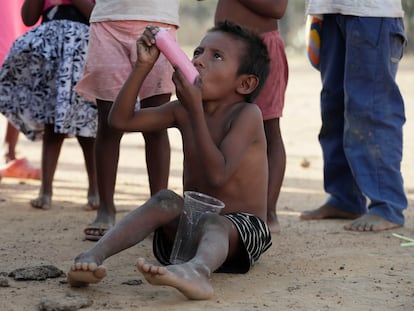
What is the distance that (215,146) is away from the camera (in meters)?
3.54

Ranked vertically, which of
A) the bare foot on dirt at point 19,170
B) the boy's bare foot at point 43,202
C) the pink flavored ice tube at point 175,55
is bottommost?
the bare foot on dirt at point 19,170

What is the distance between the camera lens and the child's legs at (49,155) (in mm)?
5547

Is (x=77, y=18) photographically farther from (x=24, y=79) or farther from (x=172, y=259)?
(x=172, y=259)

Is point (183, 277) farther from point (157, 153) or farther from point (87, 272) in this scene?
point (157, 153)

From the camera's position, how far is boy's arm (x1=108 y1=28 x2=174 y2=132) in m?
3.63

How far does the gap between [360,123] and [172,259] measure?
1.79m

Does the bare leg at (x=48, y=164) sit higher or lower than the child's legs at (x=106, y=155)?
lower

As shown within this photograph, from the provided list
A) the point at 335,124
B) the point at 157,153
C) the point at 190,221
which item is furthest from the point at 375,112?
the point at 190,221

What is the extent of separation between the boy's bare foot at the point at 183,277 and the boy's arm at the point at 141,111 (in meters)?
0.79

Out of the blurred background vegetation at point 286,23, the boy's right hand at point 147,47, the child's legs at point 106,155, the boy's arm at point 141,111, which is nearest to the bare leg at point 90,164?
the child's legs at point 106,155

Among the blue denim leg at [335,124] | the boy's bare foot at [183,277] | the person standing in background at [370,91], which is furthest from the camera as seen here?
the blue denim leg at [335,124]

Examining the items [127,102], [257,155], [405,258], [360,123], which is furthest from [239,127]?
[360,123]

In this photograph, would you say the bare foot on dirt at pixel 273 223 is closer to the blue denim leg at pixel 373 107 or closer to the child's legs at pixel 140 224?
the blue denim leg at pixel 373 107

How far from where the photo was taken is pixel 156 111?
152 inches
